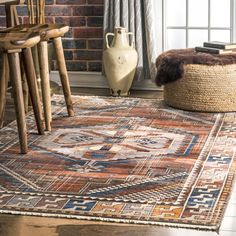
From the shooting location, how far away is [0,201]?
135 inches

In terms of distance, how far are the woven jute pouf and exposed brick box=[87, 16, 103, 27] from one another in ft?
3.96

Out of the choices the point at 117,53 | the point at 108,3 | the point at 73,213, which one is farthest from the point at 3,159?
the point at 108,3

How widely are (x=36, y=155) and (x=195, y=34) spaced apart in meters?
2.41

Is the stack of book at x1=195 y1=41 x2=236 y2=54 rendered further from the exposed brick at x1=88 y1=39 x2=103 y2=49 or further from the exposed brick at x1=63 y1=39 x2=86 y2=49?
the exposed brick at x1=63 y1=39 x2=86 y2=49

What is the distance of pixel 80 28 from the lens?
617cm

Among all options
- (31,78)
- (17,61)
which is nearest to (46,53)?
(31,78)

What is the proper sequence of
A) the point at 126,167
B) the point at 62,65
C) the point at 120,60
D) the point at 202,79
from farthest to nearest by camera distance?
the point at 120,60
the point at 202,79
the point at 62,65
the point at 126,167

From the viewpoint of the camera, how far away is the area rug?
3.29 metres

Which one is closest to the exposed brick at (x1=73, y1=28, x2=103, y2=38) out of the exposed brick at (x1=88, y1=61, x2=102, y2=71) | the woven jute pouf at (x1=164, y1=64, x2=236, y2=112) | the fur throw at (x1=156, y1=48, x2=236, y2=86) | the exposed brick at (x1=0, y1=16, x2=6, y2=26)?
the exposed brick at (x1=88, y1=61, x2=102, y2=71)

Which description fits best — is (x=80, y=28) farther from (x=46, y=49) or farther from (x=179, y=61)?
(x=46, y=49)

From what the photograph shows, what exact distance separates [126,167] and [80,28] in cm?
252

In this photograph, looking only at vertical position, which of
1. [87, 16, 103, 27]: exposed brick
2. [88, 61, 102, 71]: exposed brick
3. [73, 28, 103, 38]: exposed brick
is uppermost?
[87, 16, 103, 27]: exposed brick

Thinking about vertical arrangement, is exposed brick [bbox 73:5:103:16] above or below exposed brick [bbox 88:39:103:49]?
above

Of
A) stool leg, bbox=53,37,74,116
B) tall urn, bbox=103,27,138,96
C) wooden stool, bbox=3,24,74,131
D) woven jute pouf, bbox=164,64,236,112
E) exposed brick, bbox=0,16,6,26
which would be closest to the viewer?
wooden stool, bbox=3,24,74,131
